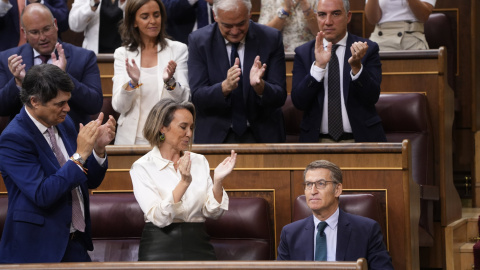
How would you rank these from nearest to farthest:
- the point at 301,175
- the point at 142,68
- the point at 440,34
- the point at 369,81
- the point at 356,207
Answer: the point at 356,207
the point at 301,175
the point at 369,81
the point at 142,68
the point at 440,34

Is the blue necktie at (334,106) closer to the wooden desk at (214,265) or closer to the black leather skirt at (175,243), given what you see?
the black leather skirt at (175,243)

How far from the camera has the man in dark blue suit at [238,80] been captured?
237 centimetres

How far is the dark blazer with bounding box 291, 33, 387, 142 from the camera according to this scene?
7.62 ft

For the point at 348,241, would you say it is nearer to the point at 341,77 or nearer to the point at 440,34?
the point at 341,77

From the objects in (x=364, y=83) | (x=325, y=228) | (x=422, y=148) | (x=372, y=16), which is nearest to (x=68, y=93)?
(x=325, y=228)

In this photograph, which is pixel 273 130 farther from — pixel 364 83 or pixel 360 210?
pixel 360 210

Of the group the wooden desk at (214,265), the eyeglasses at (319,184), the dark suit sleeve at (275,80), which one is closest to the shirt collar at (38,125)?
the wooden desk at (214,265)

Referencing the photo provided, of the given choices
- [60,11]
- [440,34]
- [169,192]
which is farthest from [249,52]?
[440,34]

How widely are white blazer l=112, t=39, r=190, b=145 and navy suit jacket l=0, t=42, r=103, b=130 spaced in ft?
0.22

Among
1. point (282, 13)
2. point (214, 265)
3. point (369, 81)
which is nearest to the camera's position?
point (214, 265)

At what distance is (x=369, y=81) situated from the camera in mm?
2297

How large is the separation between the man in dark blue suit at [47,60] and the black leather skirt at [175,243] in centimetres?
61

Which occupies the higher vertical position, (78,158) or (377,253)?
(78,158)

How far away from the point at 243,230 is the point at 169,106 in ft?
1.17
